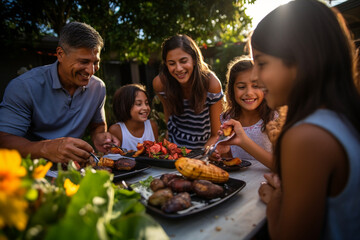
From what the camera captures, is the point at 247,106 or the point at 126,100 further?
the point at 126,100

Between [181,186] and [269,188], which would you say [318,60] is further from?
[181,186]

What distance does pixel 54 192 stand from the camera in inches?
32.0

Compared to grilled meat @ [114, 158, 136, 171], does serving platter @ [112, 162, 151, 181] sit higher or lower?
lower

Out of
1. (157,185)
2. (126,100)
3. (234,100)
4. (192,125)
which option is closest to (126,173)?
(157,185)

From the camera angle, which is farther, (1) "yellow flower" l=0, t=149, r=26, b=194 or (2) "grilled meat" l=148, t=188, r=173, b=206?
(2) "grilled meat" l=148, t=188, r=173, b=206

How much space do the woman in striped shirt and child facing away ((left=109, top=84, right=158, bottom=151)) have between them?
1.20 feet

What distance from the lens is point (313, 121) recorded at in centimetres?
95

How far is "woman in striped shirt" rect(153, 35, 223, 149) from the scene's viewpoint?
3303mm

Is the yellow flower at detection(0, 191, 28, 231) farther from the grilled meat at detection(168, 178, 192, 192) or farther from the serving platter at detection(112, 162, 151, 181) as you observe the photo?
the serving platter at detection(112, 162, 151, 181)

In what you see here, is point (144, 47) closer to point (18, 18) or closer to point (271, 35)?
point (18, 18)

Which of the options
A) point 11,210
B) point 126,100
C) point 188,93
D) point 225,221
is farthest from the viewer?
point 126,100

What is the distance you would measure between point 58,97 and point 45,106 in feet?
0.59

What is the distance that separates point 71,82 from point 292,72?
8.31ft

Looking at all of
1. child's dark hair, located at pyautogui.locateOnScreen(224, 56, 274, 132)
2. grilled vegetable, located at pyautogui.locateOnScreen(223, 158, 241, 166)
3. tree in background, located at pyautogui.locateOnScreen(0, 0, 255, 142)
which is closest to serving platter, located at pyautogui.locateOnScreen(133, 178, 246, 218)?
grilled vegetable, located at pyautogui.locateOnScreen(223, 158, 241, 166)
